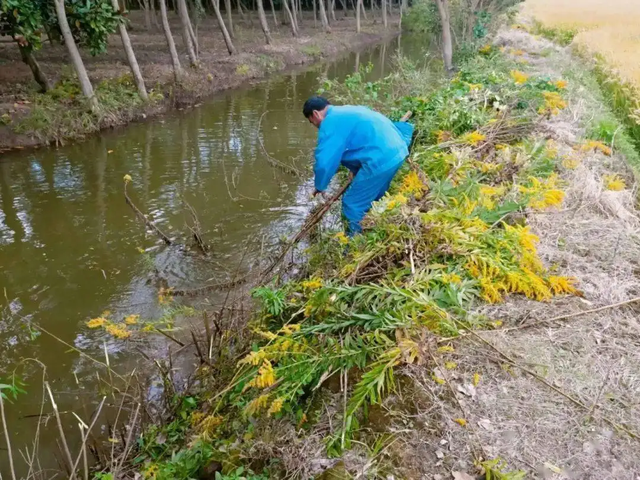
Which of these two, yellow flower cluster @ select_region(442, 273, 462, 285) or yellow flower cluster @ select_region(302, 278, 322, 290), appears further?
yellow flower cluster @ select_region(302, 278, 322, 290)

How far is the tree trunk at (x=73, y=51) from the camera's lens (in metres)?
9.62

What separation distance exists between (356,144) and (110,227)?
4022 mm

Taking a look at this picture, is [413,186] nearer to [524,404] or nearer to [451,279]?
[451,279]

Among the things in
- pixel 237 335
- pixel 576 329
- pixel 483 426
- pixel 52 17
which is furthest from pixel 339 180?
pixel 52 17

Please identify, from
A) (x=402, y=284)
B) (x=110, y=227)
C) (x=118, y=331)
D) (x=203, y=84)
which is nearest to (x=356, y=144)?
(x=402, y=284)

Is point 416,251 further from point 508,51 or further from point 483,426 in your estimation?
point 508,51

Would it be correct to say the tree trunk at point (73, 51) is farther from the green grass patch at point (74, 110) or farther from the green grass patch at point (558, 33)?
the green grass patch at point (558, 33)

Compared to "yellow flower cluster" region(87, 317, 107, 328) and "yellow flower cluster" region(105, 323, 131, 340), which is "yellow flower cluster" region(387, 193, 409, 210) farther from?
"yellow flower cluster" region(87, 317, 107, 328)

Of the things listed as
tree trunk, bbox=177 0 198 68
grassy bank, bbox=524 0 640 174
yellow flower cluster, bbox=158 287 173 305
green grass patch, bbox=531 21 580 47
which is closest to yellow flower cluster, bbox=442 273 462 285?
yellow flower cluster, bbox=158 287 173 305

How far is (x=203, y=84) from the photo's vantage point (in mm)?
14109

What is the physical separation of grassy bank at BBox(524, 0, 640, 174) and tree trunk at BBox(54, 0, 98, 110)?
10436 millimetres

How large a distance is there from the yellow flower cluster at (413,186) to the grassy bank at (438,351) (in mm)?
18

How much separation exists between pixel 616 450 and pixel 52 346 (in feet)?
14.3

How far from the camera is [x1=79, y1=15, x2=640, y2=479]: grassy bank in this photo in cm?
206
